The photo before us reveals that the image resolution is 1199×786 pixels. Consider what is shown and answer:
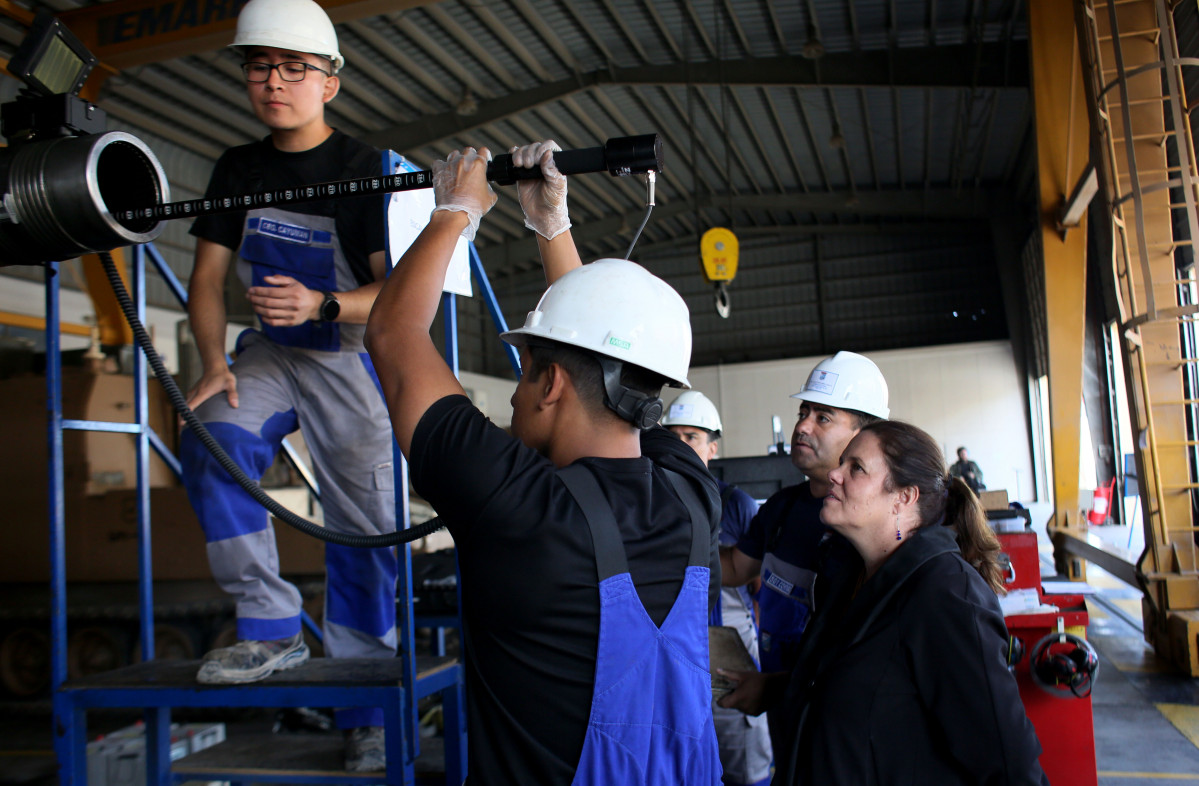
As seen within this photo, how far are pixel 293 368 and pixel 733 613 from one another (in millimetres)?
3055

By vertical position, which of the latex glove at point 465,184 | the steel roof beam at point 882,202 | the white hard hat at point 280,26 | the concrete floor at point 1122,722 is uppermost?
the steel roof beam at point 882,202

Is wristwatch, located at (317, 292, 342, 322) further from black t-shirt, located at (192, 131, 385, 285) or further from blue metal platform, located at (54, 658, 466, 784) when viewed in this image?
blue metal platform, located at (54, 658, 466, 784)

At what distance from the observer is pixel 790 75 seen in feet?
44.0

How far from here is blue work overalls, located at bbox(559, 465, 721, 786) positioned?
1369 millimetres

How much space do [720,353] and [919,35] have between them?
13.9 metres

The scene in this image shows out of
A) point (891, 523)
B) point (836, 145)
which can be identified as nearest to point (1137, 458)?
point (891, 523)

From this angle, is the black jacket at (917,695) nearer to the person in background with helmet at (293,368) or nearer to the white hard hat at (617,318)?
the white hard hat at (617,318)

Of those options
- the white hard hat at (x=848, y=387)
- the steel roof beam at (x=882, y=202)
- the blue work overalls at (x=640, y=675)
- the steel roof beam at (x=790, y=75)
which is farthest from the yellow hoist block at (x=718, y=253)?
the blue work overalls at (x=640, y=675)

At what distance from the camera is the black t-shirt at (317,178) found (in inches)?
106

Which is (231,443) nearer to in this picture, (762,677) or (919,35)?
(762,677)

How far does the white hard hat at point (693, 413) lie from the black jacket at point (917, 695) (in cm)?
357

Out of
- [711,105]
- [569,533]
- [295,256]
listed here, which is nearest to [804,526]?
[569,533]

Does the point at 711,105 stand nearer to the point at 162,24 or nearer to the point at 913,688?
the point at 162,24

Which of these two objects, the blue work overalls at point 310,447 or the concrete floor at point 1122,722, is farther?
the concrete floor at point 1122,722
